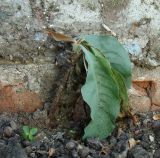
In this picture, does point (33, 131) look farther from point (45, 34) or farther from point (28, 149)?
point (45, 34)

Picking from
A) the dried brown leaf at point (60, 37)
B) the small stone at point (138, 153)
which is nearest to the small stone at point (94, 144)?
the small stone at point (138, 153)

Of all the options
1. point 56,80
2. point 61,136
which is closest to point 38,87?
point 56,80

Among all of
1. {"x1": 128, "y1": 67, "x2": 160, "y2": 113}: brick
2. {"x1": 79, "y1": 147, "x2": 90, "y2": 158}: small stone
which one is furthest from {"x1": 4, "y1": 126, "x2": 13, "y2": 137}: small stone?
{"x1": 128, "y1": 67, "x2": 160, "y2": 113}: brick

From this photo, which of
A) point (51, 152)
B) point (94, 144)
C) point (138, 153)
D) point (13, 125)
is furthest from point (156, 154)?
point (13, 125)

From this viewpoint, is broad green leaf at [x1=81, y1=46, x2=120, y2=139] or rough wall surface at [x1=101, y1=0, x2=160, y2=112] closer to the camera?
broad green leaf at [x1=81, y1=46, x2=120, y2=139]

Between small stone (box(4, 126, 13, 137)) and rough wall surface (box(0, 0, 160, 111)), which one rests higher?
rough wall surface (box(0, 0, 160, 111))

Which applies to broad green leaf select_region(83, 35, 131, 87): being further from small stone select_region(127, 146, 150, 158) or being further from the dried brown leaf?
small stone select_region(127, 146, 150, 158)

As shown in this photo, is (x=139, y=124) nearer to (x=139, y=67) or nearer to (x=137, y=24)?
(x=139, y=67)
